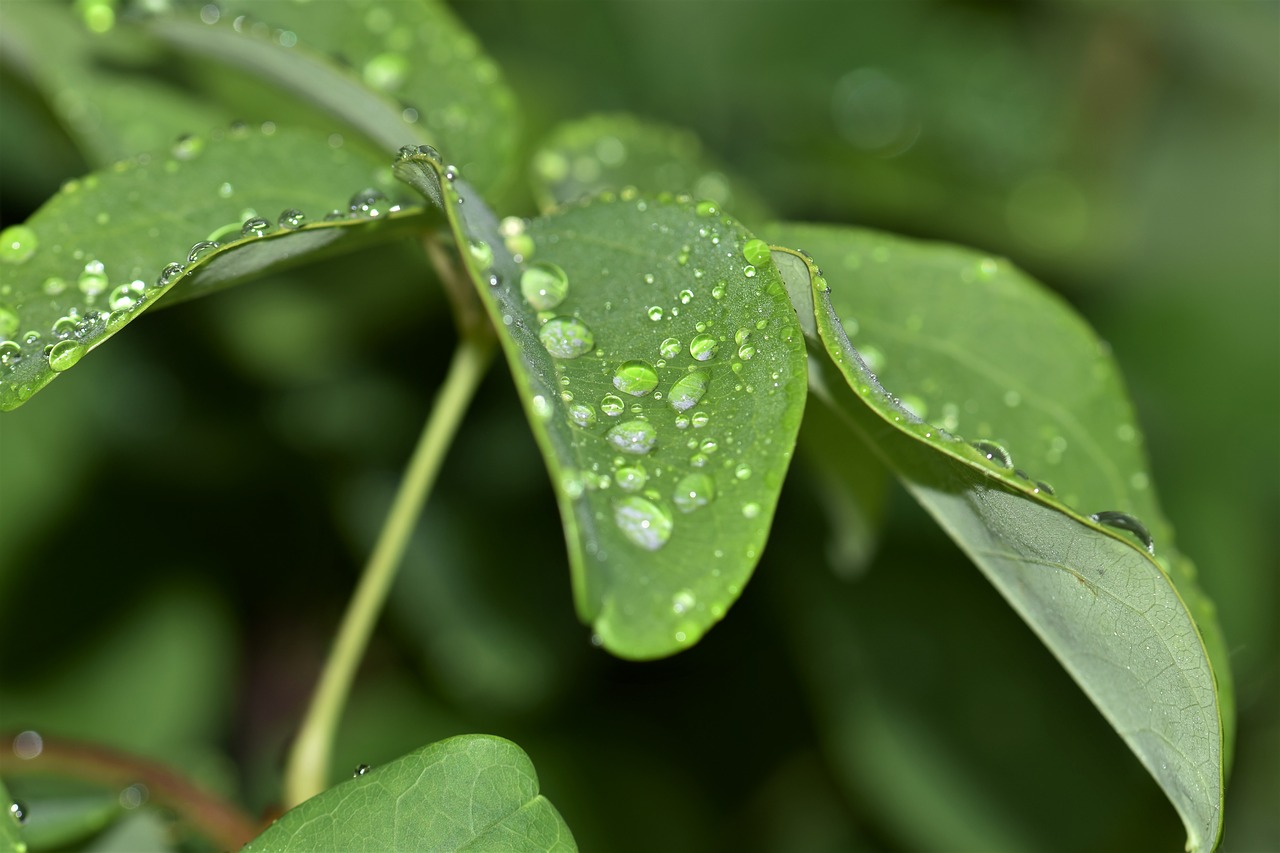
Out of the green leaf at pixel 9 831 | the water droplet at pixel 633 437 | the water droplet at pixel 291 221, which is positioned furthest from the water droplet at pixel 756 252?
the green leaf at pixel 9 831

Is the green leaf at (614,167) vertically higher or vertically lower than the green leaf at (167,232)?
lower

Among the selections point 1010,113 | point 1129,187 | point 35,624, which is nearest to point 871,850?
point 35,624

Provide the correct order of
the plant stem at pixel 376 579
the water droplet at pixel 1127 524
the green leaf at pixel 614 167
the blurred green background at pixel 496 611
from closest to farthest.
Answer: the water droplet at pixel 1127 524 → the plant stem at pixel 376 579 → the green leaf at pixel 614 167 → the blurred green background at pixel 496 611

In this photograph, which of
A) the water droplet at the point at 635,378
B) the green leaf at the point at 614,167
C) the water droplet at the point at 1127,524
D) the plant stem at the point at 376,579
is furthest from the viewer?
the green leaf at the point at 614,167

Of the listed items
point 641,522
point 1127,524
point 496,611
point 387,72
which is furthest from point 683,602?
point 496,611

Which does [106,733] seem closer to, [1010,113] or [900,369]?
[900,369]

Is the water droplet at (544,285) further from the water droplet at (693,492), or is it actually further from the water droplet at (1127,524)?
the water droplet at (1127,524)
